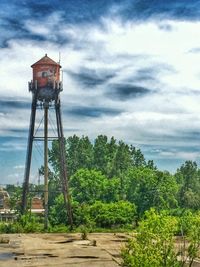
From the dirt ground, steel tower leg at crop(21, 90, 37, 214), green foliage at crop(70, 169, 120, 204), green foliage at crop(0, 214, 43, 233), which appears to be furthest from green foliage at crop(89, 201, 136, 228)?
the dirt ground

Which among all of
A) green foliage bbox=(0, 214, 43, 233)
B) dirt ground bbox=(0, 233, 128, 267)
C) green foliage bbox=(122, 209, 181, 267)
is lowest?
dirt ground bbox=(0, 233, 128, 267)

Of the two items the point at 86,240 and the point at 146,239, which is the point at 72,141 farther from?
the point at 146,239

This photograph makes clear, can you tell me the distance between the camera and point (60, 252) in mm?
34594

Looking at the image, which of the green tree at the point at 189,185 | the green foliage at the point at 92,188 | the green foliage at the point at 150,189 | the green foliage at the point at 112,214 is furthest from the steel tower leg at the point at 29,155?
the green tree at the point at 189,185

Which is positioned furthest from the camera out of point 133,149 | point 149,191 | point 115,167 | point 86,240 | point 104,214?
point 133,149

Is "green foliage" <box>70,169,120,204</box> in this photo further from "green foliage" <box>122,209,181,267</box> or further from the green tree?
"green foliage" <box>122,209,181,267</box>

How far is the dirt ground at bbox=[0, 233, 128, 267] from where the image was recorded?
29891mm

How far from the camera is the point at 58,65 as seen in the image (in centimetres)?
5481

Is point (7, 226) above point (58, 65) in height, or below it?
below

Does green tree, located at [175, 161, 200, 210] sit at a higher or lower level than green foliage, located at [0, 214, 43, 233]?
higher

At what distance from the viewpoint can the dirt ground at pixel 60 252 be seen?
29891 millimetres

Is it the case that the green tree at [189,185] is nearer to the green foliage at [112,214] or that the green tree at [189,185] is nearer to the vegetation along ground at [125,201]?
the vegetation along ground at [125,201]

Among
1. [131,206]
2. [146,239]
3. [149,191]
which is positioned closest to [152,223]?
[146,239]

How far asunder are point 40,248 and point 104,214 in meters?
22.3
